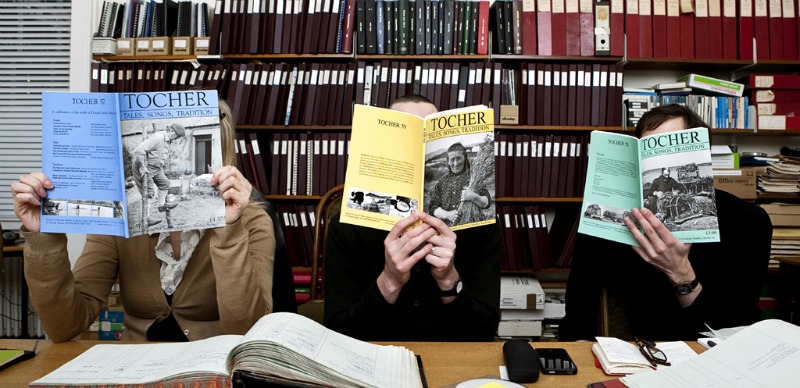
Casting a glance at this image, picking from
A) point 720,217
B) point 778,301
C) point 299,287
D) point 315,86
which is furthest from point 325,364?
point 778,301

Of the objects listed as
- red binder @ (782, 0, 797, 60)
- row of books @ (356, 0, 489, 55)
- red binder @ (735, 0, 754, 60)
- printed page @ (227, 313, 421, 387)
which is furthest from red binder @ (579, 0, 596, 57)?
printed page @ (227, 313, 421, 387)

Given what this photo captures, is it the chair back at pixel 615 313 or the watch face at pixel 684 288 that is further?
the chair back at pixel 615 313

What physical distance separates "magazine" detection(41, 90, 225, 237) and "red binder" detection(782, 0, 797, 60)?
3257 mm

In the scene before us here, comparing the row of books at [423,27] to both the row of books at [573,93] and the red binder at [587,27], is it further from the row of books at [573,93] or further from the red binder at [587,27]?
the red binder at [587,27]

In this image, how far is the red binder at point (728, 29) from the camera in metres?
2.87

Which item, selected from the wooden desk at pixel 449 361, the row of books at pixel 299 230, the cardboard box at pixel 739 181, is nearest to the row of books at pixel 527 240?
the cardboard box at pixel 739 181

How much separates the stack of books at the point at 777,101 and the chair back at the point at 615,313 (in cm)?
219

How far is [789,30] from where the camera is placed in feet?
9.47

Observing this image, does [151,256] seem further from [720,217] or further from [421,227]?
[720,217]

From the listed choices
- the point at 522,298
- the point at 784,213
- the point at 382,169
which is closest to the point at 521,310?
the point at 522,298

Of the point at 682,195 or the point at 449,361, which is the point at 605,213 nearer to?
the point at 682,195

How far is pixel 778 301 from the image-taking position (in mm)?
2854

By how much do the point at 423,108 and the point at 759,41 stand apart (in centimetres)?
257

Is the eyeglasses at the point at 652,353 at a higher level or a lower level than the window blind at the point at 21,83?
lower
